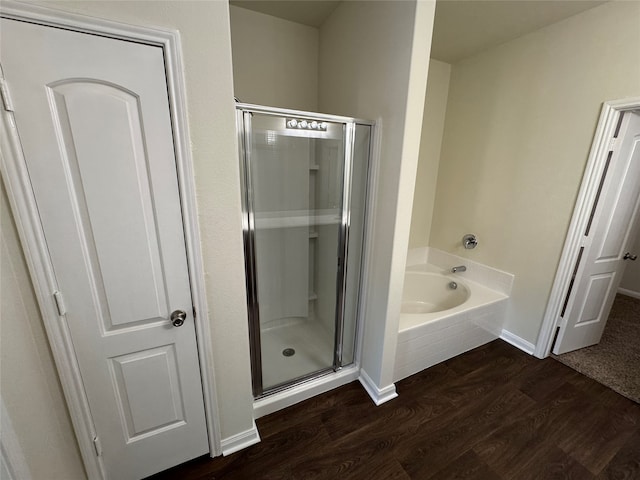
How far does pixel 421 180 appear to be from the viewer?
285 cm

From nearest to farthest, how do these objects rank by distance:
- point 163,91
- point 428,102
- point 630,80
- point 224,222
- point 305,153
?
point 163,91
point 224,222
point 630,80
point 305,153
point 428,102

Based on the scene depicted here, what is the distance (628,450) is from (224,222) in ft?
8.35

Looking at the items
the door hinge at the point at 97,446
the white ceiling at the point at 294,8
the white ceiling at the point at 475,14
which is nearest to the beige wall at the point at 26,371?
the door hinge at the point at 97,446

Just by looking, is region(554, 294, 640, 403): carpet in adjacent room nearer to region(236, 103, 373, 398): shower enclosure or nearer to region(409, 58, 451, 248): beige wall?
region(409, 58, 451, 248): beige wall

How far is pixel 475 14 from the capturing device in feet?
5.92

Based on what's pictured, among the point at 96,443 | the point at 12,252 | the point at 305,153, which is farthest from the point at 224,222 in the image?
the point at 96,443

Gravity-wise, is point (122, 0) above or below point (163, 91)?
above

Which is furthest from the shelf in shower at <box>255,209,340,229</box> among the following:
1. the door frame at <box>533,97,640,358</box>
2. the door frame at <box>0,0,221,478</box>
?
the door frame at <box>533,97,640,358</box>

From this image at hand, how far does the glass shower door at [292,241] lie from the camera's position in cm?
151

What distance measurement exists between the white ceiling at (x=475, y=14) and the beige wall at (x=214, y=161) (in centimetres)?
126

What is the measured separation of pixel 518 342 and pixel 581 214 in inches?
47.7

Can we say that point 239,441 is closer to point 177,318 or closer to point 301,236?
point 177,318

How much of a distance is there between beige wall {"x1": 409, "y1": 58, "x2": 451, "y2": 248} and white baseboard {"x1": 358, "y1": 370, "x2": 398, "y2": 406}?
1.65 meters

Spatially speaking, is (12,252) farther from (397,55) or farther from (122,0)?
(397,55)
